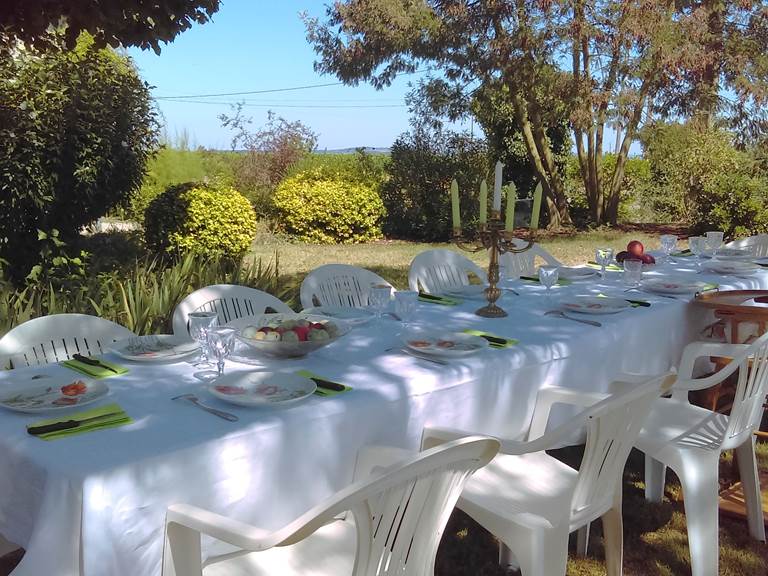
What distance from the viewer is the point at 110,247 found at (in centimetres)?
775

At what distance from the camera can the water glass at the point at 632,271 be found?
374cm

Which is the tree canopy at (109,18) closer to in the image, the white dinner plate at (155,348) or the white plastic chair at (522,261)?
the white dinner plate at (155,348)

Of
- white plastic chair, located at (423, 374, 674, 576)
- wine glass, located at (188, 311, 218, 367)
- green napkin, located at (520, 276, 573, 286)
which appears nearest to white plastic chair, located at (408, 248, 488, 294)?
green napkin, located at (520, 276, 573, 286)

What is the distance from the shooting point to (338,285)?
3855mm

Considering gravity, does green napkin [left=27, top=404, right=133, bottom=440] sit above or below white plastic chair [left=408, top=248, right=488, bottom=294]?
below

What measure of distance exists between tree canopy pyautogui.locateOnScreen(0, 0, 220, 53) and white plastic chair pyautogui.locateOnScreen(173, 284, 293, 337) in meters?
1.37

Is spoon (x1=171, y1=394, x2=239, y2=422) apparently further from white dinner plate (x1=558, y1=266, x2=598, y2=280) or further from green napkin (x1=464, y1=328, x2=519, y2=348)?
white dinner plate (x1=558, y1=266, x2=598, y2=280)

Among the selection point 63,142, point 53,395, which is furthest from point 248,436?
point 63,142

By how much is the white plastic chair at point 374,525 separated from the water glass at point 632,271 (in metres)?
2.37

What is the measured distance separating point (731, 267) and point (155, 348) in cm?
331

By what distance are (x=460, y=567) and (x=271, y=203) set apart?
10.6 metres

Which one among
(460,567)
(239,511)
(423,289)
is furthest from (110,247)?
(239,511)

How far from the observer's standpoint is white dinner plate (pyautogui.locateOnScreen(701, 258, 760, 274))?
4367 mm

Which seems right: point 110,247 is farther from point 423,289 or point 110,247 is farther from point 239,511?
point 239,511
